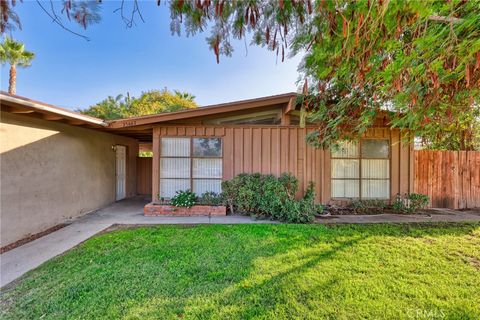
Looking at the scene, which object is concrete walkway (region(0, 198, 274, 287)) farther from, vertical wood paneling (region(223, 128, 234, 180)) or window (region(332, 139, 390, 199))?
window (region(332, 139, 390, 199))

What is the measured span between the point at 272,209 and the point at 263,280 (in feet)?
9.11

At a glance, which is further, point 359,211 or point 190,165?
point 190,165

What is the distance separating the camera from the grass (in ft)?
7.44

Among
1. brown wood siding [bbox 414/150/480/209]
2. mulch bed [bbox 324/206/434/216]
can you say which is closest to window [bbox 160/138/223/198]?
mulch bed [bbox 324/206/434/216]

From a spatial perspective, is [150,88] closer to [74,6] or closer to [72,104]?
[72,104]

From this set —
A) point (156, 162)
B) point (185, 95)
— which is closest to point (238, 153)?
point (156, 162)

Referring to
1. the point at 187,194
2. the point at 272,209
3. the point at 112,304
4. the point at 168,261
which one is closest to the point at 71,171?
the point at 187,194

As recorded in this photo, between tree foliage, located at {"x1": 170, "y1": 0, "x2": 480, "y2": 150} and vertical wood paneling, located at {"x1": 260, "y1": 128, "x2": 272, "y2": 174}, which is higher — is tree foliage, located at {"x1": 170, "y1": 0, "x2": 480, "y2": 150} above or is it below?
above

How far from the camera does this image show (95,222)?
541 centimetres

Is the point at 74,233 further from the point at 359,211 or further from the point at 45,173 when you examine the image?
the point at 359,211

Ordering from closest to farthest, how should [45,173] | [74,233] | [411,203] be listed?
[74,233] → [45,173] → [411,203]

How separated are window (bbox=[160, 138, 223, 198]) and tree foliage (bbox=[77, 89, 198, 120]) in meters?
13.3

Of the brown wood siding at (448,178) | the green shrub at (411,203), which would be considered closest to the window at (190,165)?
the green shrub at (411,203)

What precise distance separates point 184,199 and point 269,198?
2452mm
